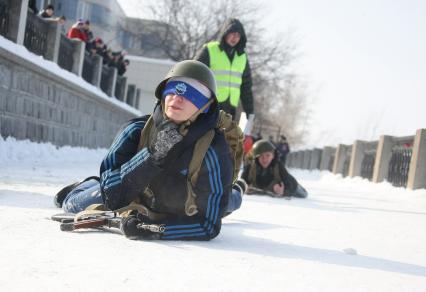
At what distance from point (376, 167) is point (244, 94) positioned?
744cm

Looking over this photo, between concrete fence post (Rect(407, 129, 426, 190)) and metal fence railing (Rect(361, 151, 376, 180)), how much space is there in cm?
378

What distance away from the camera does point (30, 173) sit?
20.3ft

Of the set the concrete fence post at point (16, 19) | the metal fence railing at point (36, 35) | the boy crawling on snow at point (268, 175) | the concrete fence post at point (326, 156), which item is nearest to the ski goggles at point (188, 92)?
the boy crawling on snow at point (268, 175)

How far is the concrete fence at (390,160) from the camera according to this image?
10.7 metres

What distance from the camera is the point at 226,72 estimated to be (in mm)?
6508

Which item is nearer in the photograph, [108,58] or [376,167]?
[376,167]

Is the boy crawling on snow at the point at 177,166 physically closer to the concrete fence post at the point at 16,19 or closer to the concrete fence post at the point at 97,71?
the concrete fence post at the point at 16,19

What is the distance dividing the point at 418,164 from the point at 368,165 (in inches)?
186

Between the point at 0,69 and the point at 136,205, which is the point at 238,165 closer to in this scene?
the point at 136,205

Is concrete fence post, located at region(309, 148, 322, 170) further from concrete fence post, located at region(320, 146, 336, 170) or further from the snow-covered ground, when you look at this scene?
the snow-covered ground

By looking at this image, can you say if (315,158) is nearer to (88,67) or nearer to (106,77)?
(106,77)

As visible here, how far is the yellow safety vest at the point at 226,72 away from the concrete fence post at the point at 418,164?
5292 millimetres

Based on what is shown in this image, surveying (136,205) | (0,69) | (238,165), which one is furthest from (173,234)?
(0,69)

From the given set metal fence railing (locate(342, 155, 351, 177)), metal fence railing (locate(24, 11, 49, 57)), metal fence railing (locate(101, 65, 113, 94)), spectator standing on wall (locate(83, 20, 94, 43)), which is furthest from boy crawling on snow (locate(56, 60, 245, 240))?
metal fence railing (locate(342, 155, 351, 177))
